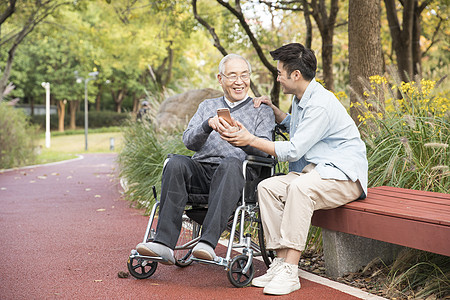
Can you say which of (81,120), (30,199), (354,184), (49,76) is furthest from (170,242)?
(81,120)

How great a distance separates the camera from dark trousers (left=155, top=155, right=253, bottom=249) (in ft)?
11.9

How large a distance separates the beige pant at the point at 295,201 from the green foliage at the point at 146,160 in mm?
3292

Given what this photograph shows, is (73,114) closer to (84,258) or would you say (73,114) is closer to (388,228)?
(84,258)

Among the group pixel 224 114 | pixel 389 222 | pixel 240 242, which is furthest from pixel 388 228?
pixel 224 114

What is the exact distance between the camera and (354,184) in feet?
12.2

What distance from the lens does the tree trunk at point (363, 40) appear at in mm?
6438

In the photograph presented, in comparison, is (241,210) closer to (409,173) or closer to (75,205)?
(409,173)

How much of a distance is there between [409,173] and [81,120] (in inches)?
1760

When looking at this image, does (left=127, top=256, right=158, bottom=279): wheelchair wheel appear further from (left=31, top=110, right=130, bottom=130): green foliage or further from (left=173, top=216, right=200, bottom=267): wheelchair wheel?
(left=31, top=110, right=130, bottom=130): green foliage

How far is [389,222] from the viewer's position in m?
3.29

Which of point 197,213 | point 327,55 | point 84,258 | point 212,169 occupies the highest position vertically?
point 327,55

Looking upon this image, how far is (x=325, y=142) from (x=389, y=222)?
2.47ft

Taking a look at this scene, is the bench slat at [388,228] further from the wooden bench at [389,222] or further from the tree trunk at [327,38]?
the tree trunk at [327,38]

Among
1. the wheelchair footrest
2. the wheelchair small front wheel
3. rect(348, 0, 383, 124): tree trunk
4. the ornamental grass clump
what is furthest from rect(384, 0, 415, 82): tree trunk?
the wheelchair small front wheel
